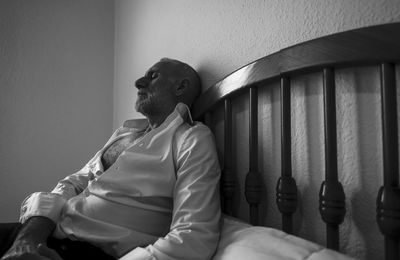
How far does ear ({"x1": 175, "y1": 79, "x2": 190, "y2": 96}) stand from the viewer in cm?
102

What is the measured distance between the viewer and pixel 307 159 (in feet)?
2.23

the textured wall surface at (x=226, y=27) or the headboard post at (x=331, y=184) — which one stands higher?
the textured wall surface at (x=226, y=27)

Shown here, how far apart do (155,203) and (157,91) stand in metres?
0.39

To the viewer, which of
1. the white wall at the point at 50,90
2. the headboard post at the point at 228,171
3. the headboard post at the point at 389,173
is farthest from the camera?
the white wall at the point at 50,90

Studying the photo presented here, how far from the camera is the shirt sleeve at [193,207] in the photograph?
2.09 ft

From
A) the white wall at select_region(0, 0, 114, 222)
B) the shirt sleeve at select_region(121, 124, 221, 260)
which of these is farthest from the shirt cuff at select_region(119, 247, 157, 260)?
the white wall at select_region(0, 0, 114, 222)

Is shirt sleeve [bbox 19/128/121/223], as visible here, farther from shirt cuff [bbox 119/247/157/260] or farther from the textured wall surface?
the textured wall surface

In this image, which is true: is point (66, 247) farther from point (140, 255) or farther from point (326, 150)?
point (326, 150)

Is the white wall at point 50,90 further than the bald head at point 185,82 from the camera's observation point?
Yes

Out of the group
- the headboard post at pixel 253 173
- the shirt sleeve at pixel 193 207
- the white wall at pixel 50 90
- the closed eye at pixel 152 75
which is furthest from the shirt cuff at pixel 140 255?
the white wall at pixel 50 90

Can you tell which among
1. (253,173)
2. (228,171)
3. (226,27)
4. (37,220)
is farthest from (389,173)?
(37,220)

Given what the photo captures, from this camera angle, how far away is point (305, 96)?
70 centimetres

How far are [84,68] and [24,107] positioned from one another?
47 centimetres

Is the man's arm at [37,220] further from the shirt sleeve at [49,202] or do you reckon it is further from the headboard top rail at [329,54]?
the headboard top rail at [329,54]
